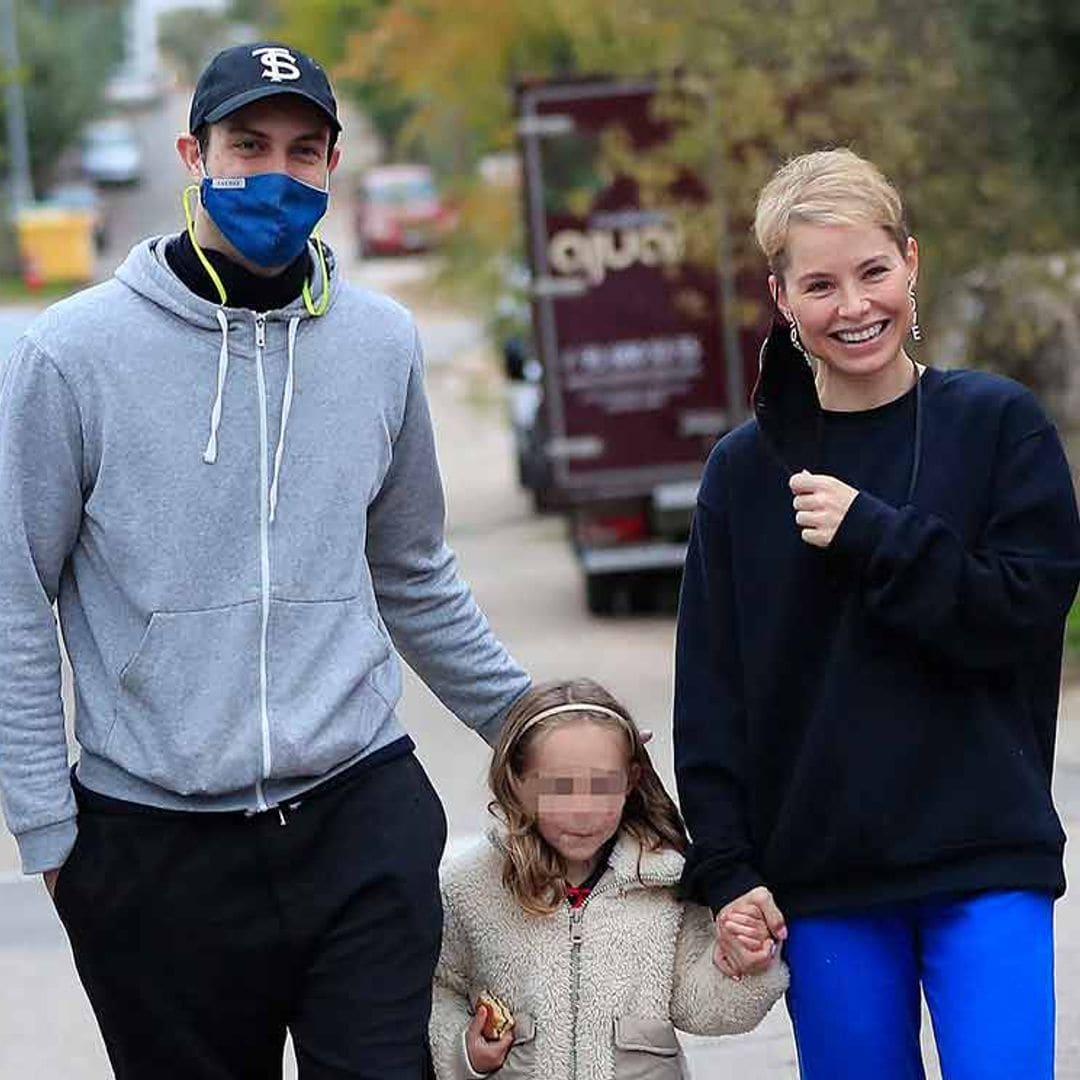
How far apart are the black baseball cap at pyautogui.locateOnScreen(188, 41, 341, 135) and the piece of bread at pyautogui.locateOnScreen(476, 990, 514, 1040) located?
1.26m

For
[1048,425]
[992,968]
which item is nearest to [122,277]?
[1048,425]

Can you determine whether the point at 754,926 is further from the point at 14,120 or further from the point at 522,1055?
the point at 14,120

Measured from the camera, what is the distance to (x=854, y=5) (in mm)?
12828

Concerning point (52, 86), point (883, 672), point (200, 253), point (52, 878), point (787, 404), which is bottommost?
point (52, 878)

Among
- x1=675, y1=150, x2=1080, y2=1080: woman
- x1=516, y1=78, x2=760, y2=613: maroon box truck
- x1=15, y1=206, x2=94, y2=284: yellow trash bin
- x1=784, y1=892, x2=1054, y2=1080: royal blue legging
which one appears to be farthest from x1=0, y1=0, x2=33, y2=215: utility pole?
x1=784, y1=892, x2=1054, y2=1080: royal blue legging

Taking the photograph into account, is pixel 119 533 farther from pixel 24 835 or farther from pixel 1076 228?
pixel 1076 228

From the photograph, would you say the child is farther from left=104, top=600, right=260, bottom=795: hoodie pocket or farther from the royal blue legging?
left=104, top=600, right=260, bottom=795: hoodie pocket

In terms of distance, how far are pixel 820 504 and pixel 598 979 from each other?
82 cm

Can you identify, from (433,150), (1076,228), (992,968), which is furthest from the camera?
(433,150)

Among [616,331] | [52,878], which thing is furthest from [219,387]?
[616,331]

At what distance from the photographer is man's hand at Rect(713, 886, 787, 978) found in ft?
11.0

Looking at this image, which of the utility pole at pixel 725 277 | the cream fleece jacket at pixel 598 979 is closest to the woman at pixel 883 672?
the cream fleece jacket at pixel 598 979

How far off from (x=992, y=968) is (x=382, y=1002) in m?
0.80

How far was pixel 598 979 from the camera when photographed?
3.61 meters
